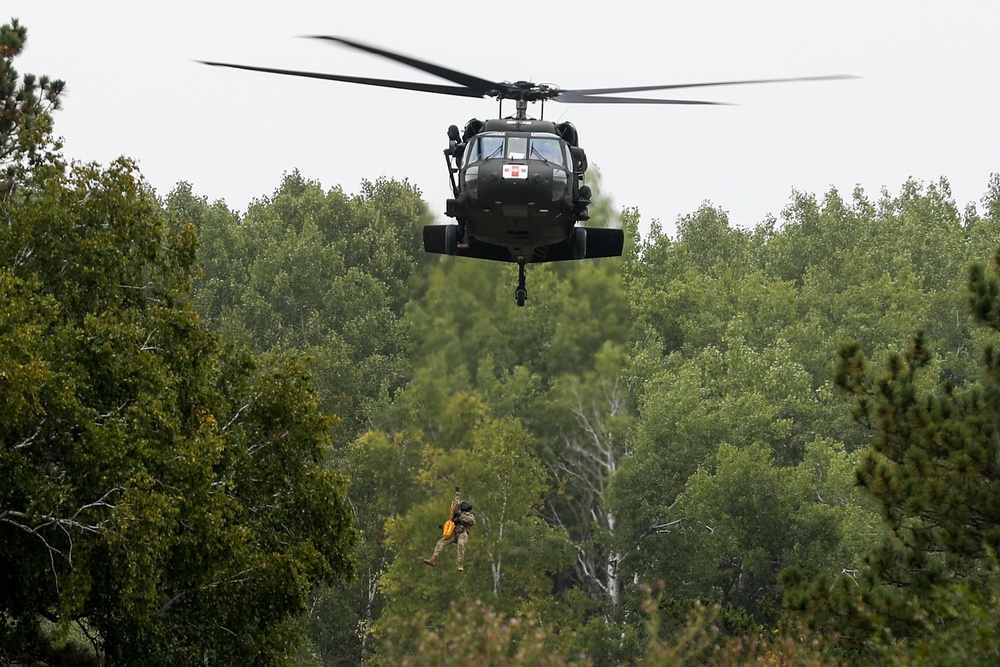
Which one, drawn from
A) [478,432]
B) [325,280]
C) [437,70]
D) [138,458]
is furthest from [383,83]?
[325,280]

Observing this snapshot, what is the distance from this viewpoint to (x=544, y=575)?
196ft

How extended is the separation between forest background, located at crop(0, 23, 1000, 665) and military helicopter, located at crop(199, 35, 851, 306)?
167 inches

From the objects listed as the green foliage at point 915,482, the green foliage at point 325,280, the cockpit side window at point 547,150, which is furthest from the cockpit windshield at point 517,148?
the green foliage at point 325,280

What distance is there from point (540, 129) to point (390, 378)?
5034 cm

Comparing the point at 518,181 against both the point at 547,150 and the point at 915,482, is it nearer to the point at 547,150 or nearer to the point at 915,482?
the point at 547,150

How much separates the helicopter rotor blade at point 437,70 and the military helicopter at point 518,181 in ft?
0.07

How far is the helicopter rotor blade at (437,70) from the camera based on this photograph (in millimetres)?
22967

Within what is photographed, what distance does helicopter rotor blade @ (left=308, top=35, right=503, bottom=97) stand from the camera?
23.0 metres

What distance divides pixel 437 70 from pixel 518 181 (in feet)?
6.52

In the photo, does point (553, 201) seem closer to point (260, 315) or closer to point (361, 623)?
point (361, 623)

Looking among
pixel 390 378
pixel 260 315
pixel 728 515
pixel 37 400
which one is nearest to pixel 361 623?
pixel 728 515

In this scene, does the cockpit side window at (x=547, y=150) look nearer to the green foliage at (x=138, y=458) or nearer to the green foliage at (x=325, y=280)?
the green foliage at (x=138, y=458)

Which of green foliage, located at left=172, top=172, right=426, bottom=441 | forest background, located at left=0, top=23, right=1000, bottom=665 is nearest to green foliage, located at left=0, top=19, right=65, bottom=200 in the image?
forest background, located at left=0, top=23, right=1000, bottom=665

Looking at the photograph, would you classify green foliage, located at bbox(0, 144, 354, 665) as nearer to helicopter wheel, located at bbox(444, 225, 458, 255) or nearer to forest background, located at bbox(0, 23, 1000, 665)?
forest background, located at bbox(0, 23, 1000, 665)
